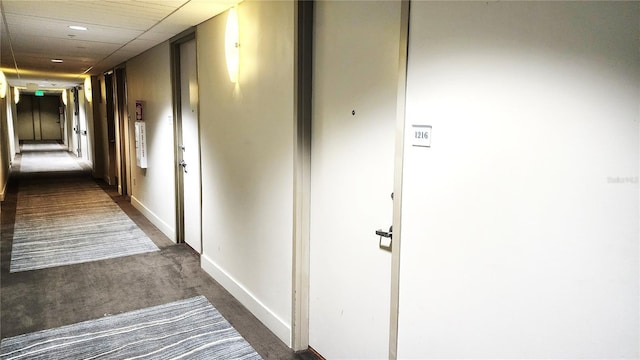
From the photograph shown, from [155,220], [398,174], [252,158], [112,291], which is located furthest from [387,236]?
[155,220]

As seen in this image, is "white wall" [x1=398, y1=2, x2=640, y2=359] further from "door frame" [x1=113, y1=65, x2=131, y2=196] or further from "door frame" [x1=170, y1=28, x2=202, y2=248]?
"door frame" [x1=113, y1=65, x2=131, y2=196]

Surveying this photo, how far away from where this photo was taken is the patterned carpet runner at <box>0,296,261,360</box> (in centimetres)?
275

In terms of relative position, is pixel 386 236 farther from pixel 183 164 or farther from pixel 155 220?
pixel 155 220

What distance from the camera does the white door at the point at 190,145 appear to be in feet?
14.8

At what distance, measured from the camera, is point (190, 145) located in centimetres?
478

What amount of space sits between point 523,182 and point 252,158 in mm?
2154

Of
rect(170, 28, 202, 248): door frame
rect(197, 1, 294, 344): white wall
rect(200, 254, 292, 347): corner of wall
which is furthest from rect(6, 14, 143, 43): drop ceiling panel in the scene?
rect(200, 254, 292, 347): corner of wall

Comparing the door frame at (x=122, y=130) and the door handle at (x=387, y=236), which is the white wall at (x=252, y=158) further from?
the door frame at (x=122, y=130)

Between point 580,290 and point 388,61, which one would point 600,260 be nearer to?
point 580,290

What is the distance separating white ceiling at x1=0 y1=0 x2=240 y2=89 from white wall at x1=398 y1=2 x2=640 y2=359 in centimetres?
216

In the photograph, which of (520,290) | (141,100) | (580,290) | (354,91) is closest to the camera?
(580,290)

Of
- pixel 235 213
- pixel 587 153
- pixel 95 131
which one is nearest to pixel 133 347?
pixel 235 213

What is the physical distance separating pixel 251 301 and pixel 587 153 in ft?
8.71

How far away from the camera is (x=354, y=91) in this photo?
90.8 inches
